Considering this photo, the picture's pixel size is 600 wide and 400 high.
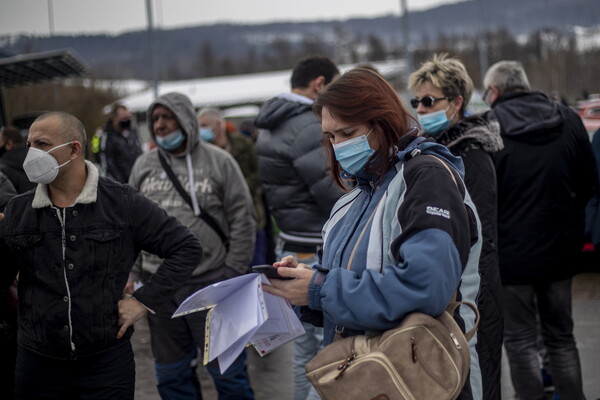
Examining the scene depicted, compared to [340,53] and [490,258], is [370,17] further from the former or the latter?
[490,258]

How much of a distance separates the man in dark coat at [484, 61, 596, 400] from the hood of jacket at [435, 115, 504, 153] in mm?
644

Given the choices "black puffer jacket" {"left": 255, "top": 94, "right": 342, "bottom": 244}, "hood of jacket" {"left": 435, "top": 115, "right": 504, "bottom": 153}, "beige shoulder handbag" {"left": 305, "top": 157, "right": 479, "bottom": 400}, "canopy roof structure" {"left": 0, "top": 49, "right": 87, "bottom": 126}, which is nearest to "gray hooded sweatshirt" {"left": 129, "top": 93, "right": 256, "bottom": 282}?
"black puffer jacket" {"left": 255, "top": 94, "right": 342, "bottom": 244}

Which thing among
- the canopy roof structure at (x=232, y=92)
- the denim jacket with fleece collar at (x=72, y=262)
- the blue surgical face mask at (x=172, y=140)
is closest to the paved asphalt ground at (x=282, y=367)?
the blue surgical face mask at (x=172, y=140)

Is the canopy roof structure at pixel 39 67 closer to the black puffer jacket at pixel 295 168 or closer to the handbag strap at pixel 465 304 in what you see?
the black puffer jacket at pixel 295 168

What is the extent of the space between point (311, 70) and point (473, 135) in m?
1.55

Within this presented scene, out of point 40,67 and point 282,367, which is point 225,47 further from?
point 282,367

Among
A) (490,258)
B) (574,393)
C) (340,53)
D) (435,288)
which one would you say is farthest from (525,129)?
(340,53)

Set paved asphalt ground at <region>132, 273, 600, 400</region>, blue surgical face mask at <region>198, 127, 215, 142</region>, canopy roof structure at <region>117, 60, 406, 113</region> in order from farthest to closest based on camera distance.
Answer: canopy roof structure at <region>117, 60, 406, 113</region> < blue surgical face mask at <region>198, 127, 215, 142</region> < paved asphalt ground at <region>132, 273, 600, 400</region>

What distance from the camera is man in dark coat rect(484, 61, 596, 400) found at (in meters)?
4.59

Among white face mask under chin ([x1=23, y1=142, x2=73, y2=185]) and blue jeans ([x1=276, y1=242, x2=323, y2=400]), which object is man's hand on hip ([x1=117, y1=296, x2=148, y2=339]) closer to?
white face mask under chin ([x1=23, y1=142, x2=73, y2=185])

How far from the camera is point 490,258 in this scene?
3705 mm

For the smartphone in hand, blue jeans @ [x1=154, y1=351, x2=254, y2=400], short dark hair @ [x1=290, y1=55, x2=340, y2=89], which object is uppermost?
short dark hair @ [x1=290, y1=55, x2=340, y2=89]

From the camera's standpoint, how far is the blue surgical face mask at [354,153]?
8.23ft

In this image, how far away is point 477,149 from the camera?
3857mm
